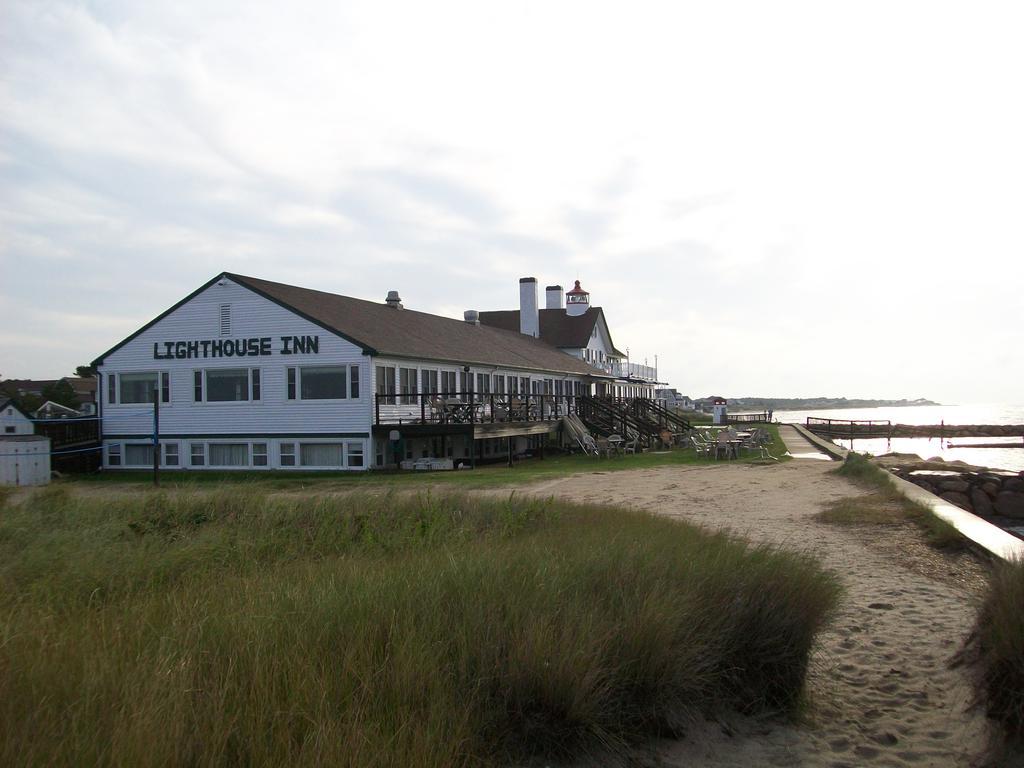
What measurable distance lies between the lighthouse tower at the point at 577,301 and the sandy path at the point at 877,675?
152ft

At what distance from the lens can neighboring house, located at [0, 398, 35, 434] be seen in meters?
31.4

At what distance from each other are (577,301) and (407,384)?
99.0ft

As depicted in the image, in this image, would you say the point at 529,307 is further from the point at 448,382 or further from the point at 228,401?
the point at 228,401

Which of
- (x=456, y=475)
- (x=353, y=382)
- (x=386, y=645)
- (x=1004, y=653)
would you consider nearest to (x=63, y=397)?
(x=353, y=382)

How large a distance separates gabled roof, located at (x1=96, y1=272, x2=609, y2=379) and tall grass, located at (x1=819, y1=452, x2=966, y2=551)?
16673 millimetres

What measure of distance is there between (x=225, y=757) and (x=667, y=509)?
13311 mm

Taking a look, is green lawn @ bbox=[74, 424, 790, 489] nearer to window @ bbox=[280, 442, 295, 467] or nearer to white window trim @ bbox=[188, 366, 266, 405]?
window @ bbox=[280, 442, 295, 467]

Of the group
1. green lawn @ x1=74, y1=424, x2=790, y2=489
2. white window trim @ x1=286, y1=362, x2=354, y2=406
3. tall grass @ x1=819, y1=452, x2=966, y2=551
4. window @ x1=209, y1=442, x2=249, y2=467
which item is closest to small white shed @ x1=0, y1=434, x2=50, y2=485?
green lawn @ x1=74, y1=424, x2=790, y2=489

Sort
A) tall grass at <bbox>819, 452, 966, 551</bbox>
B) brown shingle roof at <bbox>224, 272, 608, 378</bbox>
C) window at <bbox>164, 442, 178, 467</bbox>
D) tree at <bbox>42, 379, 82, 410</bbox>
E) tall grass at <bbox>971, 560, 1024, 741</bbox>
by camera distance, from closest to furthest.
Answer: tall grass at <bbox>971, 560, 1024, 741</bbox> → tall grass at <bbox>819, 452, 966, 551</bbox> → brown shingle roof at <bbox>224, 272, 608, 378</bbox> → window at <bbox>164, 442, 178, 467</bbox> → tree at <bbox>42, 379, 82, 410</bbox>

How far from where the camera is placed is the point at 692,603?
7.02 metres

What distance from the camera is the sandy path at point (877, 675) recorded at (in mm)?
6250

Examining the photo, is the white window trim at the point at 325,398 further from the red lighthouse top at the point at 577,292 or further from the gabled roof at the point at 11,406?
the red lighthouse top at the point at 577,292

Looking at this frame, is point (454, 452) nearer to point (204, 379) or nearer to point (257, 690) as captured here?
point (204, 379)

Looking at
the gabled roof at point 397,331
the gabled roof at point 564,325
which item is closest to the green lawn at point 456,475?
the gabled roof at point 397,331
